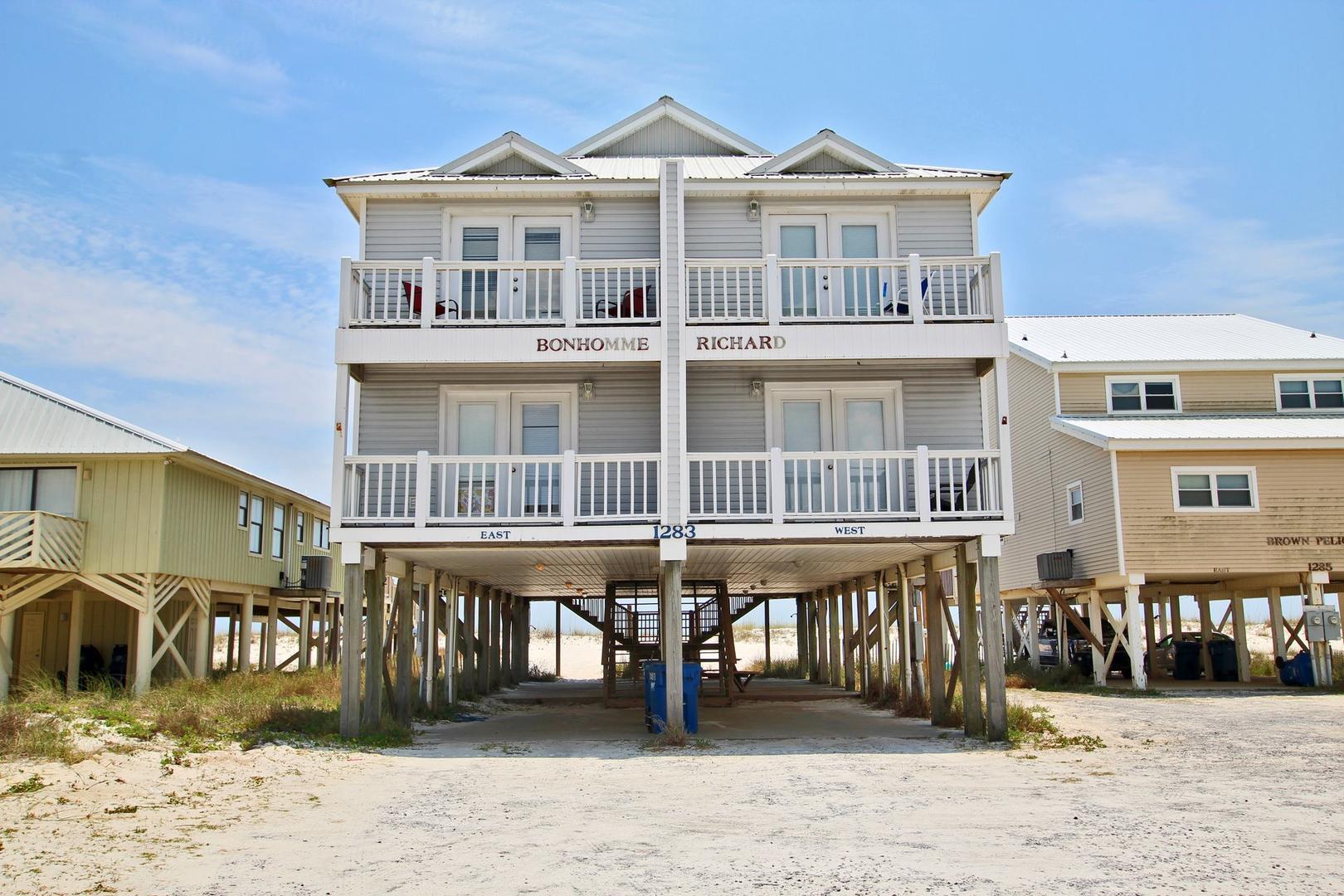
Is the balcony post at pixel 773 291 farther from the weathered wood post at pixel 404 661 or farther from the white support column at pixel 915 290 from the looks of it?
the weathered wood post at pixel 404 661

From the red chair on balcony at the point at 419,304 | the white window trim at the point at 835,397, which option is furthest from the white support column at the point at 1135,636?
the red chair on balcony at the point at 419,304

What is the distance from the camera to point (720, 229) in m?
19.5

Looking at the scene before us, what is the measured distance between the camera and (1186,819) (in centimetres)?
1073

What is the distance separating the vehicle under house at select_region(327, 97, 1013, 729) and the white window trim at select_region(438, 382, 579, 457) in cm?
4

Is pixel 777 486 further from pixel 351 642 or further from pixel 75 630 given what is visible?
pixel 75 630

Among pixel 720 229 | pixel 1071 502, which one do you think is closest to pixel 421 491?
pixel 720 229

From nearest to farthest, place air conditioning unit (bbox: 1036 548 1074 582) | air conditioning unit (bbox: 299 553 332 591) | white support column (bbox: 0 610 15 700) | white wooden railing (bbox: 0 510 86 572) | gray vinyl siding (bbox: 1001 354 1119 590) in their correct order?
white wooden railing (bbox: 0 510 86 572) → white support column (bbox: 0 610 15 700) → gray vinyl siding (bbox: 1001 354 1119 590) → air conditioning unit (bbox: 1036 548 1074 582) → air conditioning unit (bbox: 299 553 332 591)

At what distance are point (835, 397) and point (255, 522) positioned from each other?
16116 millimetres

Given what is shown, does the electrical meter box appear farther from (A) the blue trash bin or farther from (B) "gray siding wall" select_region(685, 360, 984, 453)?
(A) the blue trash bin

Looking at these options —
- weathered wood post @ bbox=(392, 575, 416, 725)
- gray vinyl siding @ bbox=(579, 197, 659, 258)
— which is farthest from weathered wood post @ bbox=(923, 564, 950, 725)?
weathered wood post @ bbox=(392, 575, 416, 725)

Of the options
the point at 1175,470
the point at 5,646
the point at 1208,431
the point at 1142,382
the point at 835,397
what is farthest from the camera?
the point at 1142,382

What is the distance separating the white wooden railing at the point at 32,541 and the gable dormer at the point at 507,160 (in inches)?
396

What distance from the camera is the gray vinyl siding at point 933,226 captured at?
19.3 meters

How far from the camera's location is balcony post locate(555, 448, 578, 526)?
54.6ft
